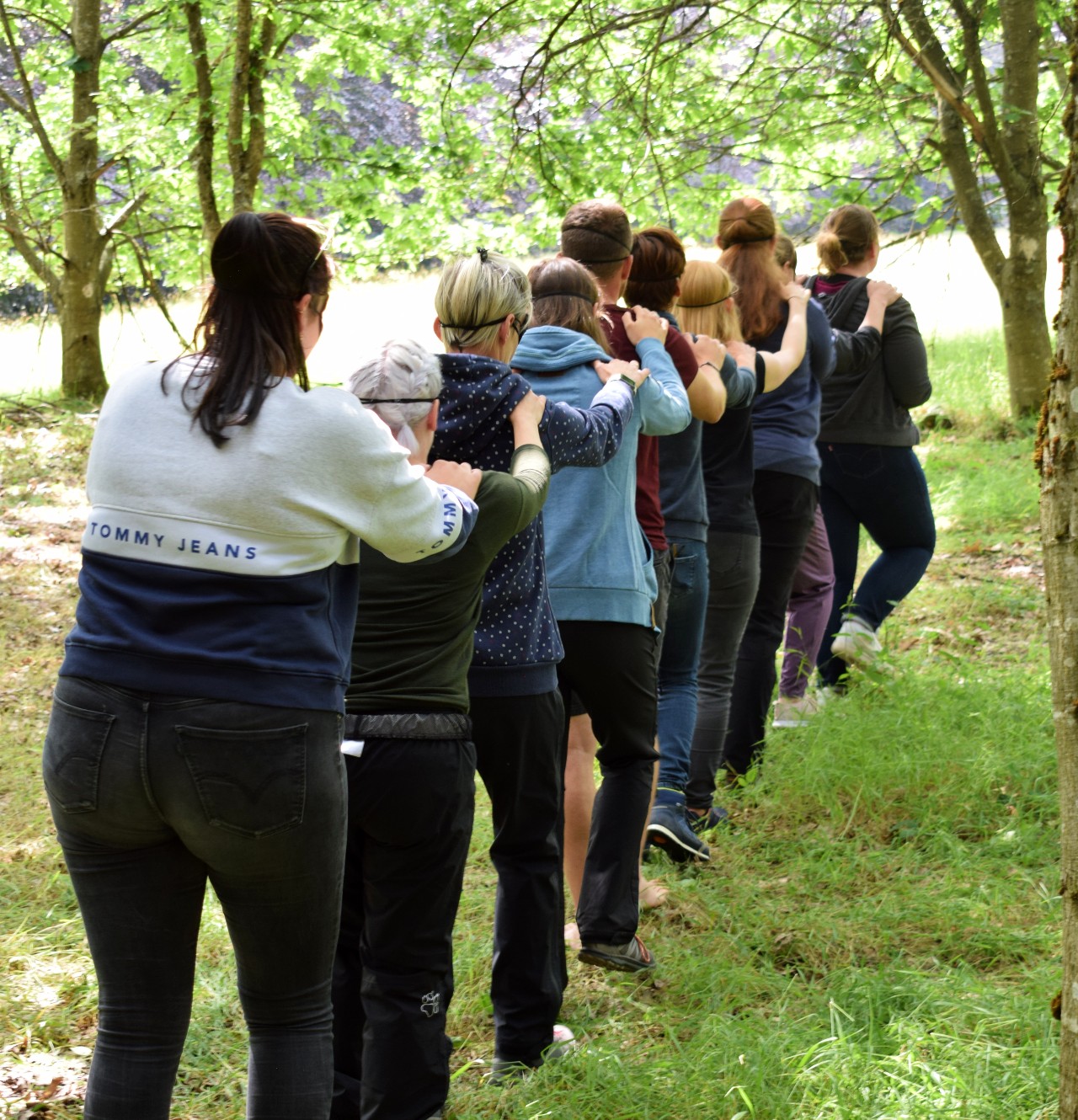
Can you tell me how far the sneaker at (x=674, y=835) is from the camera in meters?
4.07

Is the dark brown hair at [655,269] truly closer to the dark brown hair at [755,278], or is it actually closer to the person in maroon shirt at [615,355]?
the person in maroon shirt at [615,355]

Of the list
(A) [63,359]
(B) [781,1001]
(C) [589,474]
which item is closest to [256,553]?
(C) [589,474]

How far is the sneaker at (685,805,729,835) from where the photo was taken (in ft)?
14.3

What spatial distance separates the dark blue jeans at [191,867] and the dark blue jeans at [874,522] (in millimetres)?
3756

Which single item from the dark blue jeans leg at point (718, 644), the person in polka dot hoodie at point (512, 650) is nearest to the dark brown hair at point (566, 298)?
the person in polka dot hoodie at point (512, 650)

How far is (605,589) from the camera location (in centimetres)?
316

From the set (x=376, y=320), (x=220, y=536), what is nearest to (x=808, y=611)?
(x=220, y=536)

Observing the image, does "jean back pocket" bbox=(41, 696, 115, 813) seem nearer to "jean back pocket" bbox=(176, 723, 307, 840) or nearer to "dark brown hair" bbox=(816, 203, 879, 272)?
"jean back pocket" bbox=(176, 723, 307, 840)

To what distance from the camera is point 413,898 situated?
8.09ft

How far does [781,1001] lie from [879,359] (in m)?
2.99

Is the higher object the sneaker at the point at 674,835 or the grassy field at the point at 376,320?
the grassy field at the point at 376,320

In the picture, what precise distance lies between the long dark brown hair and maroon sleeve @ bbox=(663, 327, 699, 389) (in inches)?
65.4

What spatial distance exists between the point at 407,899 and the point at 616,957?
1.02 metres

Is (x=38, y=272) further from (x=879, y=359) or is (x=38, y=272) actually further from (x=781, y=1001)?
(x=781, y=1001)
